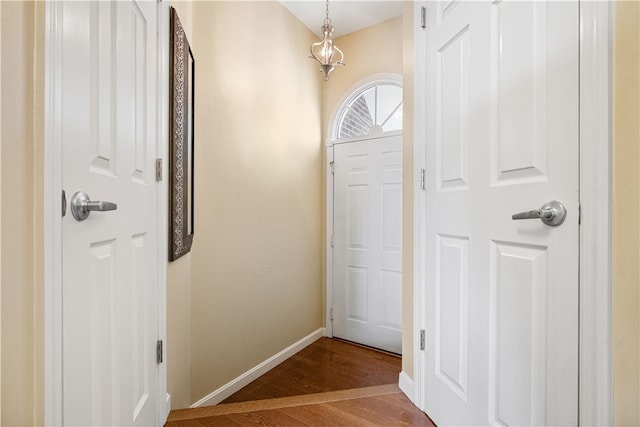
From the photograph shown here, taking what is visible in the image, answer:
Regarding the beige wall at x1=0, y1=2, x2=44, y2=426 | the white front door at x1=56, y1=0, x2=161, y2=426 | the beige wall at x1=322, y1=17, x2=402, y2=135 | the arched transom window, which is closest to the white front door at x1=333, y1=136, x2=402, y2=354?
the arched transom window

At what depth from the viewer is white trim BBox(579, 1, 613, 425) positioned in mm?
731

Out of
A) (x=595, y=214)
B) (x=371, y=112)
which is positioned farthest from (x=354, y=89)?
(x=595, y=214)

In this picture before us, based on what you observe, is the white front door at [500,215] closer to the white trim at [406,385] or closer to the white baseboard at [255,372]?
the white trim at [406,385]

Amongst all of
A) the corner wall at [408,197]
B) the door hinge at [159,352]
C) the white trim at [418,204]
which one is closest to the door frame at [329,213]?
the corner wall at [408,197]

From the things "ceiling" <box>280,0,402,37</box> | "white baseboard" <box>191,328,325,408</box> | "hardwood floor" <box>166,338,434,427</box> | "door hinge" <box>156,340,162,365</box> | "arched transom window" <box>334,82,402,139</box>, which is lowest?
"white baseboard" <box>191,328,325,408</box>

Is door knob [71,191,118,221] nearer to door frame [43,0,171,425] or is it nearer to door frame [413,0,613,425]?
door frame [43,0,171,425]

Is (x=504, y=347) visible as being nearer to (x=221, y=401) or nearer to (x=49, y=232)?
(x=49, y=232)

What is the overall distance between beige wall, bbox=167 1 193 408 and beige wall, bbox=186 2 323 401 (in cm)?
9

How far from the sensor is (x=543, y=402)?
88cm

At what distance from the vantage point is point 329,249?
3316 mm

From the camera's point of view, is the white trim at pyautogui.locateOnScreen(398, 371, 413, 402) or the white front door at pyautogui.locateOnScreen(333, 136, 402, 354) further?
the white front door at pyautogui.locateOnScreen(333, 136, 402, 354)

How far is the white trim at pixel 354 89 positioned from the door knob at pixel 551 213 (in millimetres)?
2191

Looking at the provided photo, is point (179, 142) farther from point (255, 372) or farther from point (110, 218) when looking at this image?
point (255, 372)

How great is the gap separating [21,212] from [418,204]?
135 cm
